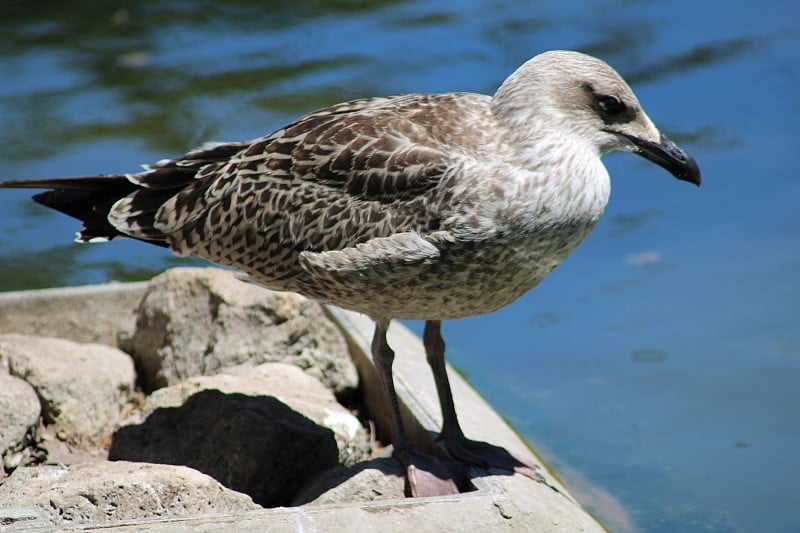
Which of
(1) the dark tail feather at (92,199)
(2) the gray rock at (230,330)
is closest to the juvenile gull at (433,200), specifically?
(1) the dark tail feather at (92,199)

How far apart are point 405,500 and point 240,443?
1002 millimetres

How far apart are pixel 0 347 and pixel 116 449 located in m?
0.80

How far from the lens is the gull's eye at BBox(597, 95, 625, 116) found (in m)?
4.29

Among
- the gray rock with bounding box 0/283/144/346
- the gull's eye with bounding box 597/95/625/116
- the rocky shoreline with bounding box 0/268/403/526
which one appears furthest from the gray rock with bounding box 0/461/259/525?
the gull's eye with bounding box 597/95/625/116

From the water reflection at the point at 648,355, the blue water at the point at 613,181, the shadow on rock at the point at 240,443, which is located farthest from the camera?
the water reflection at the point at 648,355

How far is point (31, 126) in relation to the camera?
10938 mm

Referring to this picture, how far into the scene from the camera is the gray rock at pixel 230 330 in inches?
224

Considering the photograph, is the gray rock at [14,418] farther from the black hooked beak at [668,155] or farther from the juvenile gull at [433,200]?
the black hooked beak at [668,155]

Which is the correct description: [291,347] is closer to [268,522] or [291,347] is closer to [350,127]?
[350,127]

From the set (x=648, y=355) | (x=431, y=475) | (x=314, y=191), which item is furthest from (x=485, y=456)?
(x=648, y=355)

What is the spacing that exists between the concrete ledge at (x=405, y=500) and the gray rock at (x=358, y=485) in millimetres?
293

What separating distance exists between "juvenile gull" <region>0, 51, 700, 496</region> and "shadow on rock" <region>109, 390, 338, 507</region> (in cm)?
44

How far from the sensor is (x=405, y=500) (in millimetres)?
4090

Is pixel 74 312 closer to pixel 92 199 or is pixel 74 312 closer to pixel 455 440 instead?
pixel 92 199
